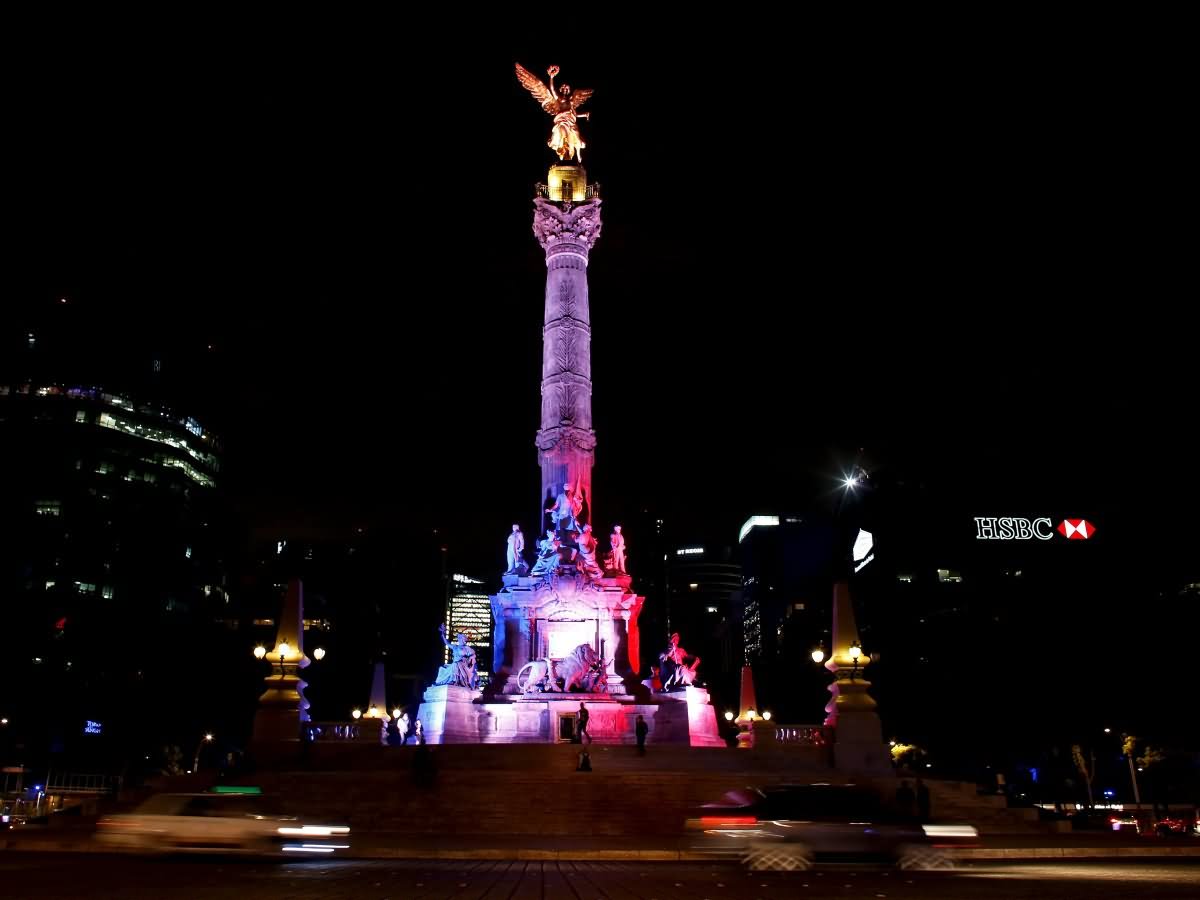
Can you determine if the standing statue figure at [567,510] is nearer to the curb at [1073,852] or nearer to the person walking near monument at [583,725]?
the person walking near monument at [583,725]

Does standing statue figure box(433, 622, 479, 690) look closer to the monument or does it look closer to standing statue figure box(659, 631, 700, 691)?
the monument

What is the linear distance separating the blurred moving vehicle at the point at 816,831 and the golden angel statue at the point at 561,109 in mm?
39478

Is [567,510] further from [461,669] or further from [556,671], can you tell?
[461,669]

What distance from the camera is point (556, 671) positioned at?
37219mm

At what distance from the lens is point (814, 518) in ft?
431

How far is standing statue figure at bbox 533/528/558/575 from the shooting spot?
38719mm

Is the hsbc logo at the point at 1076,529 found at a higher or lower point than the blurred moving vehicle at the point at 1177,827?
higher

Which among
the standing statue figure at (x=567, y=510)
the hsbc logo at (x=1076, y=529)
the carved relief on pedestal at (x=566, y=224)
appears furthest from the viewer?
the hsbc logo at (x=1076, y=529)

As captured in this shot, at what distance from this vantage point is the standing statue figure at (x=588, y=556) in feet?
127

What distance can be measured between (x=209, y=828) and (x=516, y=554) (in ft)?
82.1

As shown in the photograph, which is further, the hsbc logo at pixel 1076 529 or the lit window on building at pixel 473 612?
the lit window on building at pixel 473 612

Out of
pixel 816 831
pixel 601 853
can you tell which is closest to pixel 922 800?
pixel 601 853

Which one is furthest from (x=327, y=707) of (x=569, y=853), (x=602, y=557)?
(x=569, y=853)

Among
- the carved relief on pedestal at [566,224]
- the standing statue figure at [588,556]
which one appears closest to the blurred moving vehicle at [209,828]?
the standing statue figure at [588,556]
